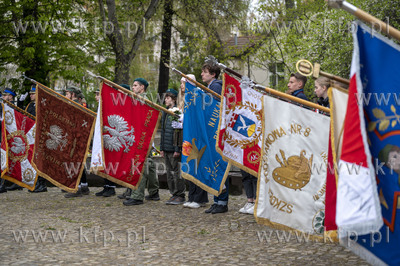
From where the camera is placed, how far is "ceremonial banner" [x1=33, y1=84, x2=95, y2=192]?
32.1 ft

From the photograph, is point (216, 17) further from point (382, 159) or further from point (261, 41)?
point (382, 159)

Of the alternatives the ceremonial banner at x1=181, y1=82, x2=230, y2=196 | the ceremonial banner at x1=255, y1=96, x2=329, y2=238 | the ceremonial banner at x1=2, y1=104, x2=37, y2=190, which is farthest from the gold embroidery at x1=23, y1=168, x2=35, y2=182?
the ceremonial banner at x1=255, y1=96, x2=329, y2=238

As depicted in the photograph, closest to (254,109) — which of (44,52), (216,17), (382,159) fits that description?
(382,159)

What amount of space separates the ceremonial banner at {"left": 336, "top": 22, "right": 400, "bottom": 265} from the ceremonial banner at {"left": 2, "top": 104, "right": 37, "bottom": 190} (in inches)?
315

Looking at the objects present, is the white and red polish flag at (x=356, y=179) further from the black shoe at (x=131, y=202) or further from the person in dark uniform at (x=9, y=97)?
the person in dark uniform at (x=9, y=97)

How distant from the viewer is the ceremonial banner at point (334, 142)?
4414mm

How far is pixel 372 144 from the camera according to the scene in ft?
13.4

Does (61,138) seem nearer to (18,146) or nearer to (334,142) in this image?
(18,146)

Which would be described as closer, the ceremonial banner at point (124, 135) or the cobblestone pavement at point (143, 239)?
the cobblestone pavement at point (143, 239)

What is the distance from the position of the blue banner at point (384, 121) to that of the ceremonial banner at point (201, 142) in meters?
4.22

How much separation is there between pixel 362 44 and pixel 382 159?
80 centimetres

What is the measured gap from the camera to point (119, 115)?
925 centimetres

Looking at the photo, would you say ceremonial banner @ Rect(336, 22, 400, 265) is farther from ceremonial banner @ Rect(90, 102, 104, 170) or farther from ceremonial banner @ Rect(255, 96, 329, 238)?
ceremonial banner @ Rect(90, 102, 104, 170)

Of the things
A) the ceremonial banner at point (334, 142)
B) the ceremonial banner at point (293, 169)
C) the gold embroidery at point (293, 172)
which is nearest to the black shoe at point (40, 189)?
the ceremonial banner at point (293, 169)
